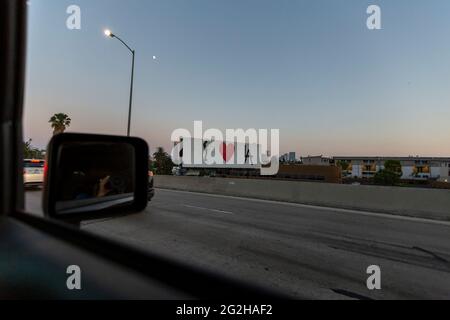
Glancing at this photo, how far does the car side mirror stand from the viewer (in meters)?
1.68

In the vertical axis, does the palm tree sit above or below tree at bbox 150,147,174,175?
above

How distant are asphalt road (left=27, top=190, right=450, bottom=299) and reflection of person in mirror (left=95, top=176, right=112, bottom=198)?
45 centimetres

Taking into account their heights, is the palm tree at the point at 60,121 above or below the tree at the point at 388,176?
above

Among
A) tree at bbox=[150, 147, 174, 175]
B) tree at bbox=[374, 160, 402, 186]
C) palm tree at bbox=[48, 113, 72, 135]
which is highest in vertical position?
palm tree at bbox=[48, 113, 72, 135]

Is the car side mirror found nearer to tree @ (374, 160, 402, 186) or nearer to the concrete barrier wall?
the concrete barrier wall

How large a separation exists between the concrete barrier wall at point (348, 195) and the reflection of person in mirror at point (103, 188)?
1308 cm

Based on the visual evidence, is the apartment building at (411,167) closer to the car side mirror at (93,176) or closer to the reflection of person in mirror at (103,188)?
the car side mirror at (93,176)

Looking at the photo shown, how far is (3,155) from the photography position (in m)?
2.32

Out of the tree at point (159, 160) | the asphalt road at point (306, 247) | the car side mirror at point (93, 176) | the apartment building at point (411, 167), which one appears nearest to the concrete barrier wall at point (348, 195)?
the asphalt road at point (306, 247)

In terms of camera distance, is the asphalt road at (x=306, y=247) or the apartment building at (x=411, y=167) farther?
the apartment building at (x=411, y=167)

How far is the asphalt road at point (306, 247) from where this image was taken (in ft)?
13.3

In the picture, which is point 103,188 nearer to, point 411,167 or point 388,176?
point 388,176

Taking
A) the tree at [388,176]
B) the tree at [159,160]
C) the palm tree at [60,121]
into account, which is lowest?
the tree at [388,176]

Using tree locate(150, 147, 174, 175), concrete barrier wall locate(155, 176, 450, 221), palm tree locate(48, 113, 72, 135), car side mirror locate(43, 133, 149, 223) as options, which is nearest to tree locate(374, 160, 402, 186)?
concrete barrier wall locate(155, 176, 450, 221)
